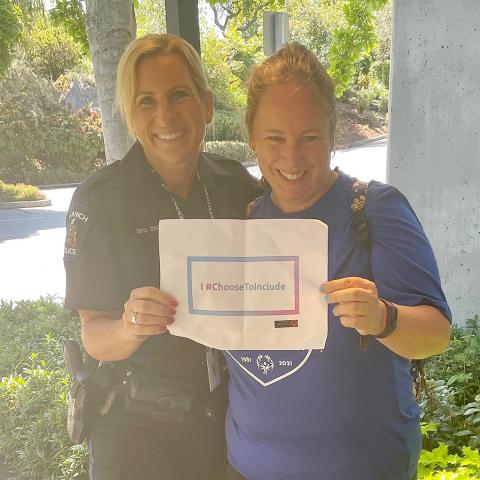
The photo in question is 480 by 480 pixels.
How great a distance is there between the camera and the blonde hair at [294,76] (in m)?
1.15

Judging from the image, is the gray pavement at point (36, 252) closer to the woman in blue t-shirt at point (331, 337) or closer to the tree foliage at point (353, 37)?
the tree foliage at point (353, 37)

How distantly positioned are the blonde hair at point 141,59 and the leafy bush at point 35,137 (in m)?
7.73

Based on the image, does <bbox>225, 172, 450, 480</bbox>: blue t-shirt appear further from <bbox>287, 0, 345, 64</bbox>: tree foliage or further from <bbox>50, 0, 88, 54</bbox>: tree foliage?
<bbox>287, 0, 345, 64</bbox>: tree foliage

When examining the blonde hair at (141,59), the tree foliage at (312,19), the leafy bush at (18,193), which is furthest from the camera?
the leafy bush at (18,193)

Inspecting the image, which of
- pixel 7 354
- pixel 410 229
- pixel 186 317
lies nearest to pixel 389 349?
pixel 410 229

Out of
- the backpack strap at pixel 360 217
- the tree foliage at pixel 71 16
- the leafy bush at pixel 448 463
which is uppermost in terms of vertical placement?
the tree foliage at pixel 71 16

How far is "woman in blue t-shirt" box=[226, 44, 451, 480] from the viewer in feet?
3.52

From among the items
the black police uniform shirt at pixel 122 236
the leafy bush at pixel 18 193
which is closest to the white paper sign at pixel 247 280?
the black police uniform shirt at pixel 122 236

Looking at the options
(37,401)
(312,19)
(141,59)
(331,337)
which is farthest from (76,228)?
(312,19)

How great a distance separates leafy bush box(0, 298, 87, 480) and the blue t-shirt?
6.77 feet

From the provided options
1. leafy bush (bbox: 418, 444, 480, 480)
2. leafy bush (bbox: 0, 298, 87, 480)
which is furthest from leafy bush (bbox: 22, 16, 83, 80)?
leafy bush (bbox: 418, 444, 480, 480)

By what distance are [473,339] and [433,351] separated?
105 inches

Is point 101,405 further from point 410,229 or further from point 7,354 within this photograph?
point 7,354

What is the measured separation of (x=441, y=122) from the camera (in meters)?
3.38
